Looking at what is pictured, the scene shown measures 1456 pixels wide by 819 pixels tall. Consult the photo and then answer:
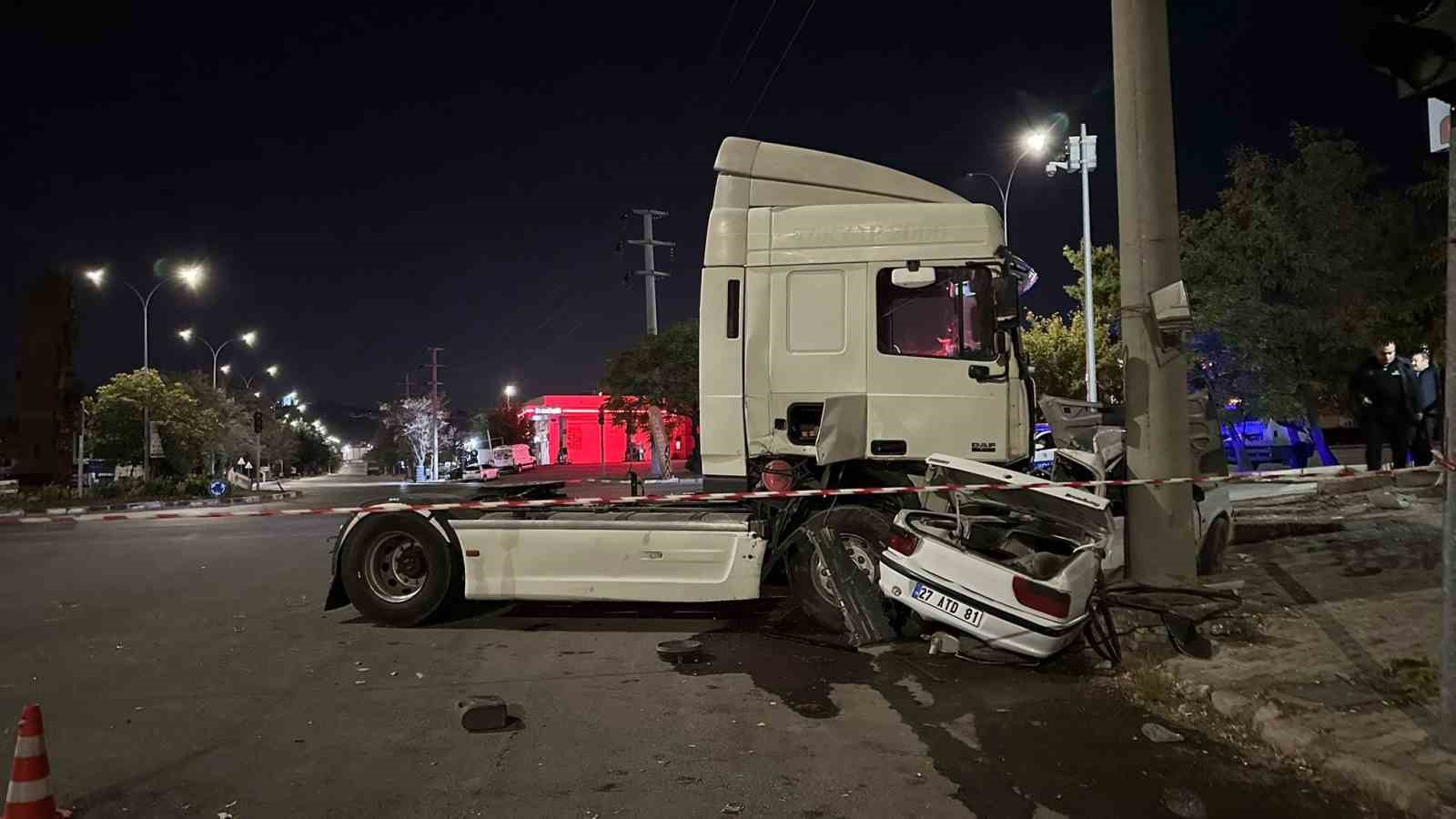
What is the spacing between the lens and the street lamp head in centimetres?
3138

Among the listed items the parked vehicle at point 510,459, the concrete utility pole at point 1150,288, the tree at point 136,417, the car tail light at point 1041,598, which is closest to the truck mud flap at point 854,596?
the car tail light at point 1041,598

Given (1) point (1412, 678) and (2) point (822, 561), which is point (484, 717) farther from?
(1) point (1412, 678)

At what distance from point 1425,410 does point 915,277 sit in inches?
330

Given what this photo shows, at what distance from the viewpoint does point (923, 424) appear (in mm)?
7199

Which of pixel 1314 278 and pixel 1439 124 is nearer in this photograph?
pixel 1439 124

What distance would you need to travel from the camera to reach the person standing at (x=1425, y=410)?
1132cm

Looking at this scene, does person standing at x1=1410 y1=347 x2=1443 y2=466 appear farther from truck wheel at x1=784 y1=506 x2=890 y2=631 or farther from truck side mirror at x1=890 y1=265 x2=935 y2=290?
truck wheel at x1=784 y1=506 x2=890 y2=631

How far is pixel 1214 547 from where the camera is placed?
27.2 ft

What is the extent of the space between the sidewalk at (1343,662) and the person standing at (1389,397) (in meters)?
2.38

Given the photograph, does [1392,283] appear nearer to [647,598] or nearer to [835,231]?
[835,231]

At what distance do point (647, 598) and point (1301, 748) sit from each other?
454cm

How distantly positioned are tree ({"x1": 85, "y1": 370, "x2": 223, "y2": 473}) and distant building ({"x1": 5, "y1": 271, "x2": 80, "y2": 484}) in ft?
3.13

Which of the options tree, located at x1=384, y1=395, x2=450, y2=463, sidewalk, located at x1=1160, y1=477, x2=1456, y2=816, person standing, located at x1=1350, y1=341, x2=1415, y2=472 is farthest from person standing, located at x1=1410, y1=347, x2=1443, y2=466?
tree, located at x1=384, y1=395, x2=450, y2=463

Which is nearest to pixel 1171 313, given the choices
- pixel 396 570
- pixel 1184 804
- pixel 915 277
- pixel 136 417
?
pixel 915 277
